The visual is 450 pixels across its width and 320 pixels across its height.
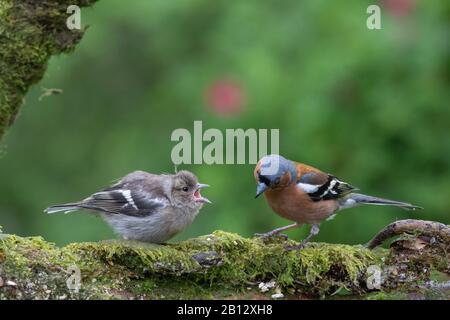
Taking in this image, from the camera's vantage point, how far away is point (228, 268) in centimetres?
502

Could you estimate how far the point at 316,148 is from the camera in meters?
7.66

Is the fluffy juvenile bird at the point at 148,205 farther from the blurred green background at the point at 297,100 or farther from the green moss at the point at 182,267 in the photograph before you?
the blurred green background at the point at 297,100

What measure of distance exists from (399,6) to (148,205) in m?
3.50

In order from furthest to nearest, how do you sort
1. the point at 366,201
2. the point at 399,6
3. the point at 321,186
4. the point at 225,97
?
the point at 225,97 < the point at 399,6 < the point at 366,201 < the point at 321,186

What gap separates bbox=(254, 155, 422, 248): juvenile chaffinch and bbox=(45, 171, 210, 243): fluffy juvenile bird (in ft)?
1.66

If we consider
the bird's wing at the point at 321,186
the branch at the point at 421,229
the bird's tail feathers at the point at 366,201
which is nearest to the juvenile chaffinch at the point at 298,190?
the bird's wing at the point at 321,186

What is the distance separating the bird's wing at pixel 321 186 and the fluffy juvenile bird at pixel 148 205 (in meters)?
0.89

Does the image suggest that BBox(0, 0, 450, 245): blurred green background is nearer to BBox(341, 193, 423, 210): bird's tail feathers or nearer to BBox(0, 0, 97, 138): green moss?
BBox(341, 193, 423, 210): bird's tail feathers

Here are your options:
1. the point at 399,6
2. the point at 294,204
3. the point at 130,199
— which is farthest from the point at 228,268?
the point at 399,6

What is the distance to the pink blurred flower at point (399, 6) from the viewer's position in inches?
309

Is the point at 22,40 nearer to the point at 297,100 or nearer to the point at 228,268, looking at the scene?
the point at 228,268
